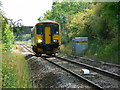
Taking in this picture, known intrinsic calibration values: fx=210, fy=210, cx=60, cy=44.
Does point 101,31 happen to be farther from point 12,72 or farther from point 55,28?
point 12,72

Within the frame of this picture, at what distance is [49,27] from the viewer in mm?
17016

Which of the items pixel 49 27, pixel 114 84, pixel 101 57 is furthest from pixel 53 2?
pixel 114 84

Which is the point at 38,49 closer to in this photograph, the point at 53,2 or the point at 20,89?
the point at 20,89

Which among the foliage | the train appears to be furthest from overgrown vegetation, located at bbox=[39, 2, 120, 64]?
the foliage

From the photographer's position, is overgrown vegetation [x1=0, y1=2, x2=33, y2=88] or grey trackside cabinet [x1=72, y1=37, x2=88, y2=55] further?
grey trackside cabinet [x1=72, y1=37, x2=88, y2=55]

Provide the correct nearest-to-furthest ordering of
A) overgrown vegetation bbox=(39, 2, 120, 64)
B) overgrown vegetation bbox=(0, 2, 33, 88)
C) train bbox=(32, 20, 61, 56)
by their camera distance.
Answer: overgrown vegetation bbox=(0, 2, 33, 88) < overgrown vegetation bbox=(39, 2, 120, 64) < train bbox=(32, 20, 61, 56)

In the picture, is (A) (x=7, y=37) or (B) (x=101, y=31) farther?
(A) (x=7, y=37)

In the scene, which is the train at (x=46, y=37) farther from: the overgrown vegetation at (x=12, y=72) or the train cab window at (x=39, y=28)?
the overgrown vegetation at (x=12, y=72)

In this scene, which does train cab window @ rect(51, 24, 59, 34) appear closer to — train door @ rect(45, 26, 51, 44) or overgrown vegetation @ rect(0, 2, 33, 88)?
train door @ rect(45, 26, 51, 44)

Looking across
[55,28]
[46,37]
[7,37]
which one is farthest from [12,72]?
[7,37]

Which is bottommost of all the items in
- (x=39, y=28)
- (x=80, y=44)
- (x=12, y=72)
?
(x=12, y=72)

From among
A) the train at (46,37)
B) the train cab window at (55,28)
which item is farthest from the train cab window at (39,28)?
the train cab window at (55,28)

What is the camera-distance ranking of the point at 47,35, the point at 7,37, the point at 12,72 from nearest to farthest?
the point at 12,72 < the point at 47,35 < the point at 7,37

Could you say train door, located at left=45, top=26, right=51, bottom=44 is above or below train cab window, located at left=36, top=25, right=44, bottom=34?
below
